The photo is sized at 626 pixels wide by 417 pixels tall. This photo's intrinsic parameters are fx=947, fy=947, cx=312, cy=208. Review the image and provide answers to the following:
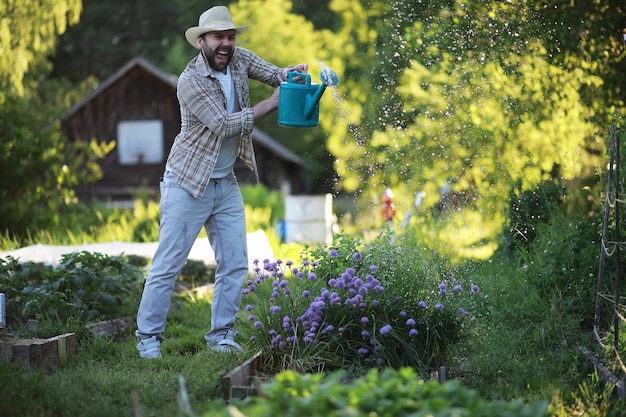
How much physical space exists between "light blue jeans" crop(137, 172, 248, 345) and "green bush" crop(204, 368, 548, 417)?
6.99 ft

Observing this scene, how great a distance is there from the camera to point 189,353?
499cm

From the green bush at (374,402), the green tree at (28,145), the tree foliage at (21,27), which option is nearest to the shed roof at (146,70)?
the tree foliage at (21,27)

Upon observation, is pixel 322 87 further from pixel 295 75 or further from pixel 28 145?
pixel 28 145

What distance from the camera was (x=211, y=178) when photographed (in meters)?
5.04

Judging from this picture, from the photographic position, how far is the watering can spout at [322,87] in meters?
4.74

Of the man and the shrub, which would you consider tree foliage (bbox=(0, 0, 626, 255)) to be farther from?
the shrub

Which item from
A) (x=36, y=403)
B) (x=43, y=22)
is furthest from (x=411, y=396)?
(x=43, y=22)

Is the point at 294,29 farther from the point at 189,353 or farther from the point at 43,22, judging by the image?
the point at 189,353

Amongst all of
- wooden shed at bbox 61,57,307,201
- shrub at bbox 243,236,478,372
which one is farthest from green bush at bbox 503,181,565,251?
wooden shed at bbox 61,57,307,201

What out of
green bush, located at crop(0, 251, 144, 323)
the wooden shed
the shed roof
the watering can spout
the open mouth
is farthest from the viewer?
the wooden shed

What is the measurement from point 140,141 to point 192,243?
65.9 feet

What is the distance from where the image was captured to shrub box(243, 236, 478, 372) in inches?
170

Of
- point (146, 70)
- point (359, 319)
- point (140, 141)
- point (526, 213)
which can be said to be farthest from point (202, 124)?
point (140, 141)

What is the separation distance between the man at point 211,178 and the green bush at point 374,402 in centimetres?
202
